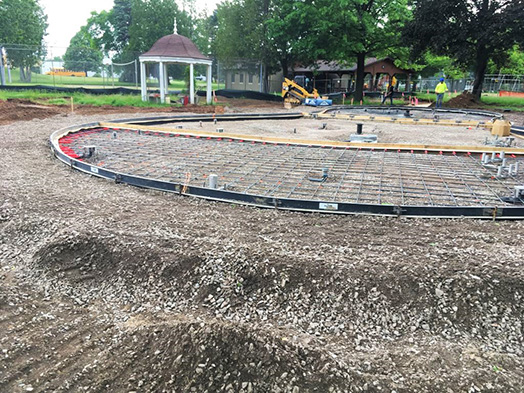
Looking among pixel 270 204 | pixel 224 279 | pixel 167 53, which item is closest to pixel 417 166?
pixel 270 204

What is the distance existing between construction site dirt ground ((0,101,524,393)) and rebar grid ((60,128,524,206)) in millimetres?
1139

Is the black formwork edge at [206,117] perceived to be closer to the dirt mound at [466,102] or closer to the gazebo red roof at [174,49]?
the gazebo red roof at [174,49]

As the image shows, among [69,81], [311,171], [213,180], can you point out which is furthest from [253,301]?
[69,81]

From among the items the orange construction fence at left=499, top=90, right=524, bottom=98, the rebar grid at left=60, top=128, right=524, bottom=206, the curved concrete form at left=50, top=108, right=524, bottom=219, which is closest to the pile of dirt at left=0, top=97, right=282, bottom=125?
the curved concrete form at left=50, top=108, right=524, bottom=219

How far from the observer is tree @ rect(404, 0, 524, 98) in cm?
2166

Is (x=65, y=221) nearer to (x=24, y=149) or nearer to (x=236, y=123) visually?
(x=24, y=149)

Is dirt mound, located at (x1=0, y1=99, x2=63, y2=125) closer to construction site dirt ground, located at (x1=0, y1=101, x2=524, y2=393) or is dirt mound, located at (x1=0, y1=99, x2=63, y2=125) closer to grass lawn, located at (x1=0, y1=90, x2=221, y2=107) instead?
grass lawn, located at (x1=0, y1=90, x2=221, y2=107)

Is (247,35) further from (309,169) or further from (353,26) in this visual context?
(309,169)

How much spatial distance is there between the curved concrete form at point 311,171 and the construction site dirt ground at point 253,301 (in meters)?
0.35

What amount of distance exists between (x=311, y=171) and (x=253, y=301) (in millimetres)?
4387

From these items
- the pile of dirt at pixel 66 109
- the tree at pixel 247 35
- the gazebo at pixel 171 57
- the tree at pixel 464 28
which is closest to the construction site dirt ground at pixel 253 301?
the pile of dirt at pixel 66 109

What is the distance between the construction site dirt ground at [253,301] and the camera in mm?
2906

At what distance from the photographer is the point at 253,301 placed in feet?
12.3

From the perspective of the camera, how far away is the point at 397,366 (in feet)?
9.86
